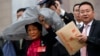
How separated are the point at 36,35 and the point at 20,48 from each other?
54 cm

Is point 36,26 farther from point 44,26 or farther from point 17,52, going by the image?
point 17,52

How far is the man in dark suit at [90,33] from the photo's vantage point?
4980mm

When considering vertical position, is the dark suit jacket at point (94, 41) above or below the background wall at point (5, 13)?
above

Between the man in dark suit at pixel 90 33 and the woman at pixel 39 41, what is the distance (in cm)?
44

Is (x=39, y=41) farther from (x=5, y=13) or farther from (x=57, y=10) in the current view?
(x=5, y=13)

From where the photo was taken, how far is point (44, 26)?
17.7 ft

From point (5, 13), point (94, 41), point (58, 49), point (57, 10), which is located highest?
point (57, 10)

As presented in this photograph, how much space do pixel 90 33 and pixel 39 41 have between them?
687mm

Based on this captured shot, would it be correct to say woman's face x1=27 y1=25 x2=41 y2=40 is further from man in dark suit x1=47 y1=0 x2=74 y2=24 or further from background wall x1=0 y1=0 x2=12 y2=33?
background wall x1=0 y1=0 x2=12 y2=33

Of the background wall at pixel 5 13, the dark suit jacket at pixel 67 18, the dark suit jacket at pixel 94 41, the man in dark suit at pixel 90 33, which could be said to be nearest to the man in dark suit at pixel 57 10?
the dark suit jacket at pixel 67 18

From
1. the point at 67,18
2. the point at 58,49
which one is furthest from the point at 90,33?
the point at 67,18

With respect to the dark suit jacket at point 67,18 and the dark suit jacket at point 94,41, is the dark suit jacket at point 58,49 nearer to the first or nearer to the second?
the dark suit jacket at point 94,41

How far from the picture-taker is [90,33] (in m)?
5.12

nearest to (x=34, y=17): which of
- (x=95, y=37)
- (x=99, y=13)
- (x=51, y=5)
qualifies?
(x=51, y=5)
